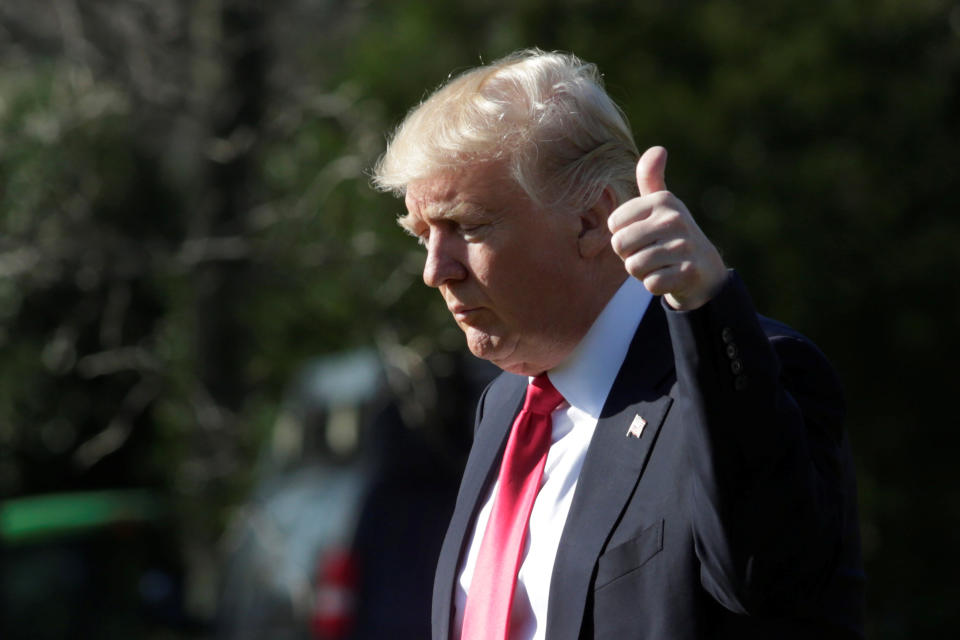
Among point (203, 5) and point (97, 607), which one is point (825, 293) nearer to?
point (203, 5)

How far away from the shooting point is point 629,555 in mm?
1849

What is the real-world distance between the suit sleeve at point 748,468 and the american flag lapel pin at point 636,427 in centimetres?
27

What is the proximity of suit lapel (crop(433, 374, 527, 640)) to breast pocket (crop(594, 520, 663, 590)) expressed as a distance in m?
0.44

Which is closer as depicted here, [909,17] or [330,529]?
[330,529]

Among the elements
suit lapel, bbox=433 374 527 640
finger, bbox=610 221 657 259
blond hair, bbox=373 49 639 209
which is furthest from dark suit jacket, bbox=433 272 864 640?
suit lapel, bbox=433 374 527 640

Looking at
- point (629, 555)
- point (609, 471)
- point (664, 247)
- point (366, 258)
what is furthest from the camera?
point (366, 258)

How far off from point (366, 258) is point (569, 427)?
5124 mm

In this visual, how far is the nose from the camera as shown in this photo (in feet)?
6.93

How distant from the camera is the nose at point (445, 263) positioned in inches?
83.2

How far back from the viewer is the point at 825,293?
21.9ft

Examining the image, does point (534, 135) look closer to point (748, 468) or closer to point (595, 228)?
point (595, 228)

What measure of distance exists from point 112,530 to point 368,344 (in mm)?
1799

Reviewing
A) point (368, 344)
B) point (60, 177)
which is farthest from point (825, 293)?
point (60, 177)

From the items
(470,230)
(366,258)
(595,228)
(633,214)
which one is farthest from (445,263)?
(366,258)
